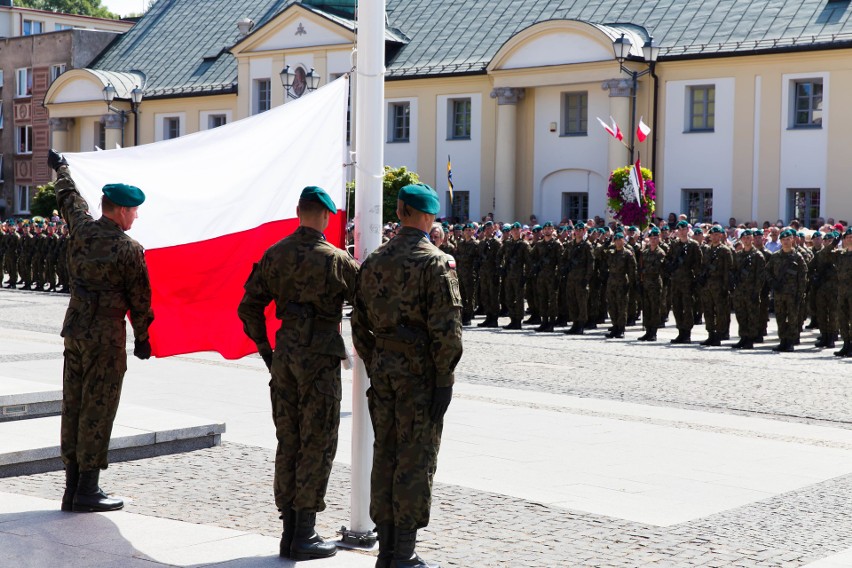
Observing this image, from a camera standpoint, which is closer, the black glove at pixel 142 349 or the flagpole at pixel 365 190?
the flagpole at pixel 365 190

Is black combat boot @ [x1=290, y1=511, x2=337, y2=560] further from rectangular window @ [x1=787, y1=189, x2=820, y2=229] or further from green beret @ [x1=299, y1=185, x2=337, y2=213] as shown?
rectangular window @ [x1=787, y1=189, x2=820, y2=229]

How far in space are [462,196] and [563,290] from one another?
20.3 metres

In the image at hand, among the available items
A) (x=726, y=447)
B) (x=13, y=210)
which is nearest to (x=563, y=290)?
(x=726, y=447)

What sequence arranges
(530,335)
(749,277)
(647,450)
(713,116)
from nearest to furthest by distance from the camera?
Result: (647,450) → (749,277) → (530,335) → (713,116)

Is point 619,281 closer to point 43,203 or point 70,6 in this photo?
point 43,203

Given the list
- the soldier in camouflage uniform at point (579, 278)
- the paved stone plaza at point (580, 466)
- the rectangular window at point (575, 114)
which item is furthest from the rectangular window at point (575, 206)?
the paved stone plaza at point (580, 466)

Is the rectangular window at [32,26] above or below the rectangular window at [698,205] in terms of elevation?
above

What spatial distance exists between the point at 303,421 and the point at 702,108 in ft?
105

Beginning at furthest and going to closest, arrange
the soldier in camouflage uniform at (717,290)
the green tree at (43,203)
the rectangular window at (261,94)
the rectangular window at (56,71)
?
1. the rectangular window at (56,71)
2. the rectangular window at (261,94)
3. the green tree at (43,203)
4. the soldier in camouflage uniform at (717,290)

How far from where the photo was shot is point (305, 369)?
265 inches

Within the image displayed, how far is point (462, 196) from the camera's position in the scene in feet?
141

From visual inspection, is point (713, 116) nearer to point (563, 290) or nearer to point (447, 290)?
point (563, 290)

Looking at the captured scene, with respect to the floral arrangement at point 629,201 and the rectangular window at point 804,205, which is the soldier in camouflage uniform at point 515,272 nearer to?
the floral arrangement at point 629,201

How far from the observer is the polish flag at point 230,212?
25.4ft
